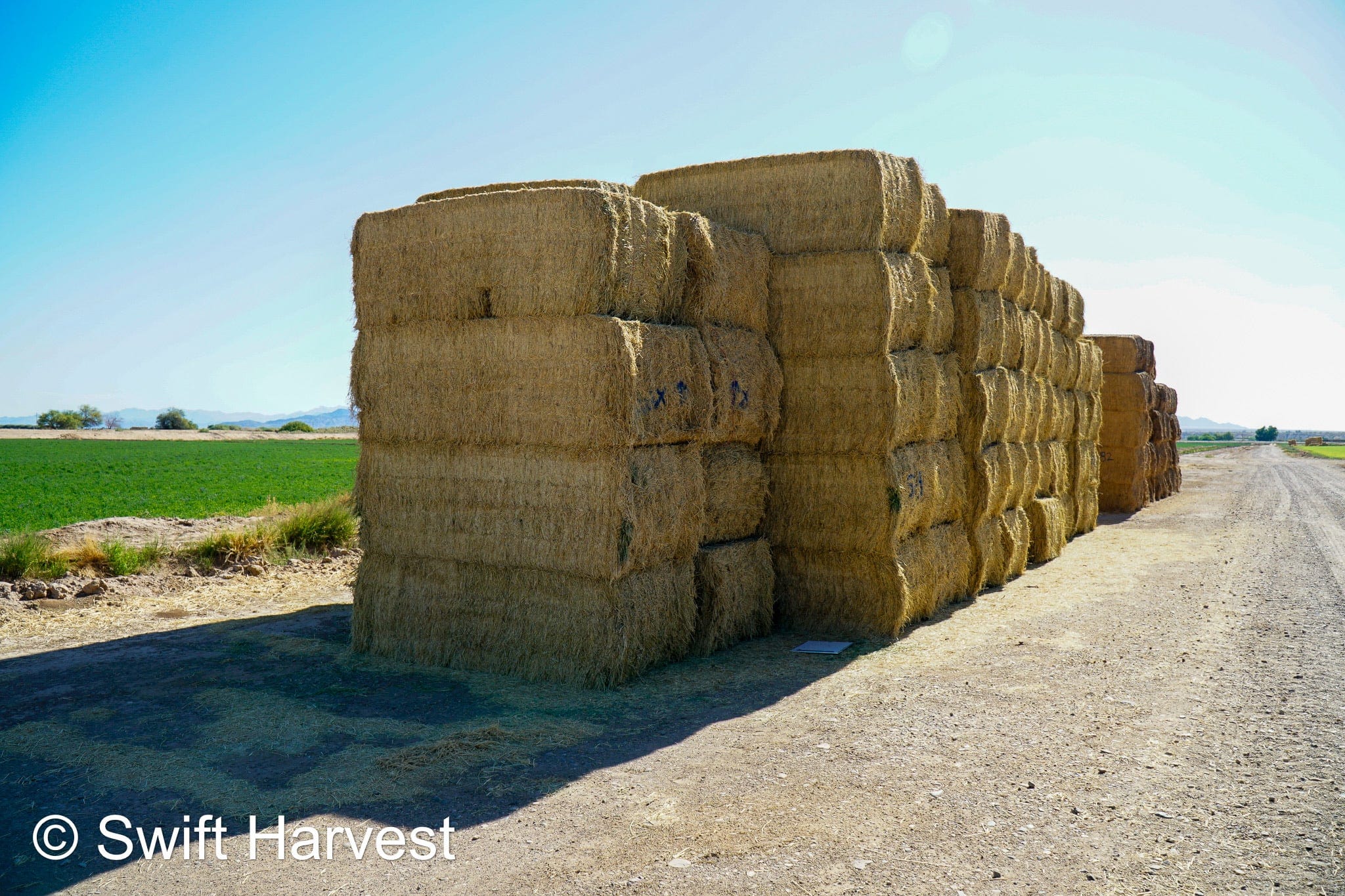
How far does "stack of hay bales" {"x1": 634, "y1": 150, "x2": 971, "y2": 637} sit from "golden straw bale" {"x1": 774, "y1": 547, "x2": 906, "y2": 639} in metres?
0.01

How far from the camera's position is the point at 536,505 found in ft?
24.4

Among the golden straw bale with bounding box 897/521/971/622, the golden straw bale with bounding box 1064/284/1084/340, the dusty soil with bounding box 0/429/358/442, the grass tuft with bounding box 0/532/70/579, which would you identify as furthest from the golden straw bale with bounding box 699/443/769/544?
the dusty soil with bounding box 0/429/358/442

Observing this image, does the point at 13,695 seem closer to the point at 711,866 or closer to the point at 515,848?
the point at 515,848

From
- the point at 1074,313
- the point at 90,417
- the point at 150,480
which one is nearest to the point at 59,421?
the point at 90,417

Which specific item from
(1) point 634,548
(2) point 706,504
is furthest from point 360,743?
(2) point 706,504

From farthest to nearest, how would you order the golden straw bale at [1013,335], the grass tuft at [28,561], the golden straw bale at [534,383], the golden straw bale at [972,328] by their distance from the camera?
the golden straw bale at [1013,335] < the golden straw bale at [972,328] < the grass tuft at [28,561] < the golden straw bale at [534,383]

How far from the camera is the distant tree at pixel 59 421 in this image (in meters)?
95.3

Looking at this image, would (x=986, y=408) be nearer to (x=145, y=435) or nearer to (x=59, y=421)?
(x=145, y=435)

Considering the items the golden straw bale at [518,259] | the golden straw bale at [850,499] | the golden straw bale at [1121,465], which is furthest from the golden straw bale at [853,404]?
the golden straw bale at [1121,465]

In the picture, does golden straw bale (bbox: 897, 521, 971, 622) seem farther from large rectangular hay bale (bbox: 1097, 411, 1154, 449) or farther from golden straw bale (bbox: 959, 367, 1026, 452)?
large rectangular hay bale (bbox: 1097, 411, 1154, 449)

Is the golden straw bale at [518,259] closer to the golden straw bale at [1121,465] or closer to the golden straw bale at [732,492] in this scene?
the golden straw bale at [732,492]

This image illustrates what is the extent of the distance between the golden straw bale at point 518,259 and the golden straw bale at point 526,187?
11.2 inches

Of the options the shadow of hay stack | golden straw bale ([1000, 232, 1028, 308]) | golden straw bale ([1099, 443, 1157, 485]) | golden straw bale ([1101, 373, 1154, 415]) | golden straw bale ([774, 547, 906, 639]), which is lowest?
the shadow of hay stack

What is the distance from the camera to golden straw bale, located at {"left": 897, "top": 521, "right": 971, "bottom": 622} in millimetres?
9172
